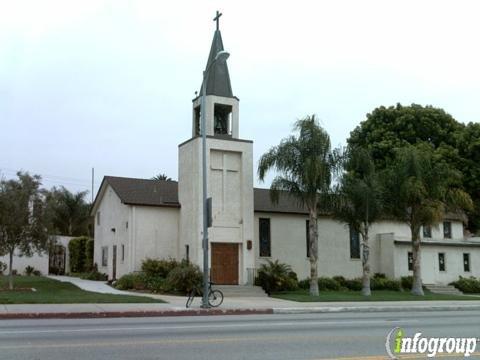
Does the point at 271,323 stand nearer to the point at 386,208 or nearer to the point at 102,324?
the point at 102,324

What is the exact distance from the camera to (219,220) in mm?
31875

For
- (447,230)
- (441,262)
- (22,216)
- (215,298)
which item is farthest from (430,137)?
(22,216)

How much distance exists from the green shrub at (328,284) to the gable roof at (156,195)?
420cm

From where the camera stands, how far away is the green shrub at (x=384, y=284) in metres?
35.9

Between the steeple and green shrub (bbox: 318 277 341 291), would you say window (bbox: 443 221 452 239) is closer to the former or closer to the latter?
green shrub (bbox: 318 277 341 291)

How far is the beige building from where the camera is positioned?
105 ft

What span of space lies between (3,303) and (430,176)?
2137 centimetres

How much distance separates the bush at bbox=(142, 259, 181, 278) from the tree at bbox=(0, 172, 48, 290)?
511 centimetres

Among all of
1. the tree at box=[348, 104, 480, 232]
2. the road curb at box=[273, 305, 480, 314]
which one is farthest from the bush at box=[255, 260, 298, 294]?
the tree at box=[348, 104, 480, 232]

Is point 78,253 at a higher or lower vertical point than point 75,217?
lower

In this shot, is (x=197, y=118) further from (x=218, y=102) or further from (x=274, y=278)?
(x=274, y=278)

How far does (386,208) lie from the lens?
32250 mm

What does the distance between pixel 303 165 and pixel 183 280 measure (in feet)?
25.6

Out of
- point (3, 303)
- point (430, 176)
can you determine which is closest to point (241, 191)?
point (430, 176)
